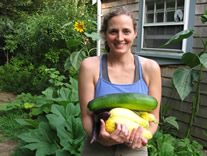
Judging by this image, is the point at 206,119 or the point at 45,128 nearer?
the point at 45,128

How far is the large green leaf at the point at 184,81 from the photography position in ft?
9.38

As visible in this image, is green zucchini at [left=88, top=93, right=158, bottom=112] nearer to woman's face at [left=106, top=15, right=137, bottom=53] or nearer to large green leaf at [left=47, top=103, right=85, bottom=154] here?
woman's face at [left=106, top=15, right=137, bottom=53]

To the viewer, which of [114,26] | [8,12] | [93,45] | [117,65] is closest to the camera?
[114,26]

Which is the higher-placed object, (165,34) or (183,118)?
(165,34)

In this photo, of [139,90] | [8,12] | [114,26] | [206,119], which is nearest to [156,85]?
[139,90]

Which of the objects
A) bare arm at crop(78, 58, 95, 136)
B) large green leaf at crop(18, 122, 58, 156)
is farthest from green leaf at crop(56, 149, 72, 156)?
bare arm at crop(78, 58, 95, 136)

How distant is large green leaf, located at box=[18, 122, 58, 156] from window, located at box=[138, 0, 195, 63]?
2.51m

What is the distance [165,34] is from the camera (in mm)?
4258

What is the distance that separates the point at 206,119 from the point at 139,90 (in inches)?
112

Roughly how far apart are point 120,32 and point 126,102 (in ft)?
1.42

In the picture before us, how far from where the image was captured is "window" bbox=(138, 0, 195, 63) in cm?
379

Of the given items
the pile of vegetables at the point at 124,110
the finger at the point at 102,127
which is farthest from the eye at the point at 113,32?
the finger at the point at 102,127

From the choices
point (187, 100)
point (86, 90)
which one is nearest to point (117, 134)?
point (86, 90)

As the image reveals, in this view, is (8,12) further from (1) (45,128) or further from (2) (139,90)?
(2) (139,90)
